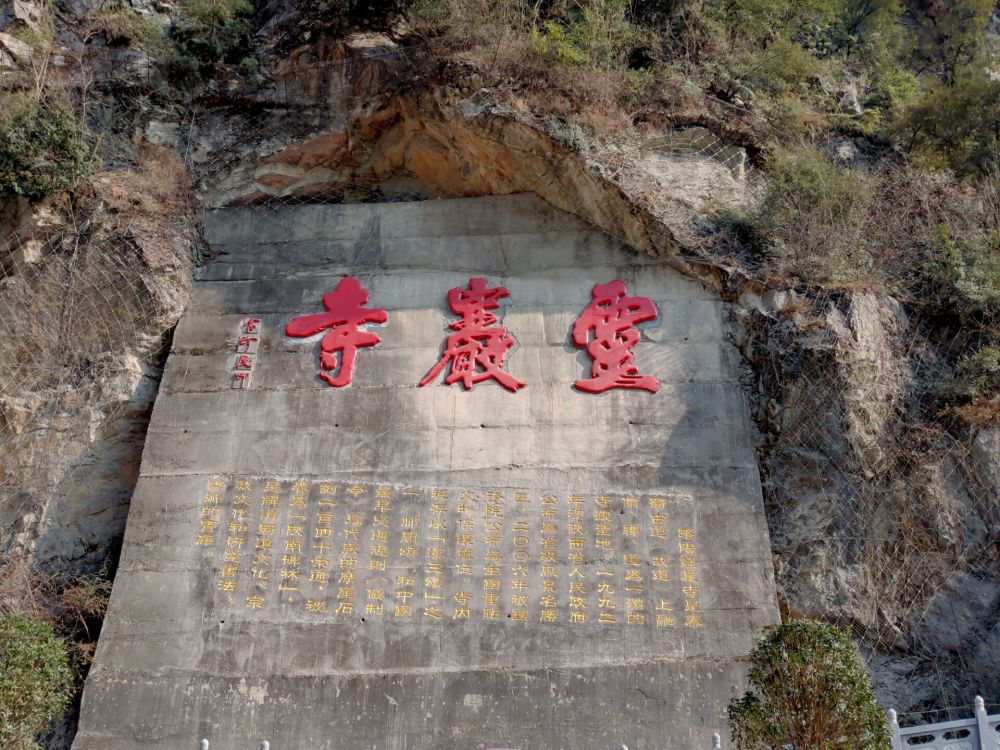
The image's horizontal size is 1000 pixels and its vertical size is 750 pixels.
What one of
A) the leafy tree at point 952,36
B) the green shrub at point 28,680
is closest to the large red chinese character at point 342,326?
the green shrub at point 28,680

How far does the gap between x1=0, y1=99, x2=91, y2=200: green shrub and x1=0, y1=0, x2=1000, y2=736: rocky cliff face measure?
0.27 meters

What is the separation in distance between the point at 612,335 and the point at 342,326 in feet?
7.08

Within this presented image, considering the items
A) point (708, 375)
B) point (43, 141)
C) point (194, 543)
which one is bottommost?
point (194, 543)

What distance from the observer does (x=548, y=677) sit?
18.7 ft

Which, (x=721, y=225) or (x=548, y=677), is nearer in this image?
(x=548, y=677)

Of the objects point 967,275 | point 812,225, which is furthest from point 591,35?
point 967,275

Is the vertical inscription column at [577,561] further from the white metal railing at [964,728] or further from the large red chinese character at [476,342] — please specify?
the white metal railing at [964,728]

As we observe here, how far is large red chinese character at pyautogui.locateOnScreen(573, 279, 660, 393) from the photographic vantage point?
6.75 metres

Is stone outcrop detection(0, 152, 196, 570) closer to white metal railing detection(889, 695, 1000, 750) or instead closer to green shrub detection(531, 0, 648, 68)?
green shrub detection(531, 0, 648, 68)

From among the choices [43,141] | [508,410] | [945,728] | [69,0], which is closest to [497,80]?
[508,410]

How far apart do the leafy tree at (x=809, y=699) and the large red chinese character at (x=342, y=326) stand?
3.68 meters

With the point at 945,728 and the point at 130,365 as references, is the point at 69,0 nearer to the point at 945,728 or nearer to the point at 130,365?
the point at 130,365

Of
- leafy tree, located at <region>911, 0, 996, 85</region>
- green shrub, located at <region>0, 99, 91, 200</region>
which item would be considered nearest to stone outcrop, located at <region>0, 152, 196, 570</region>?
green shrub, located at <region>0, 99, 91, 200</region>

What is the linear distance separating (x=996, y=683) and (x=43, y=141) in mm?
8319
